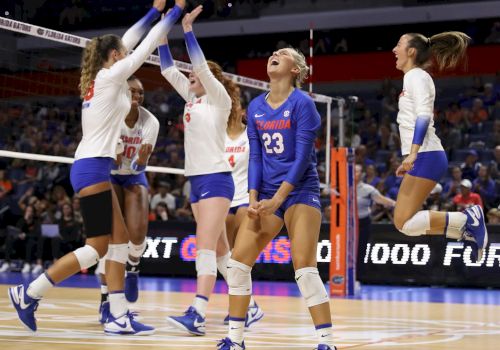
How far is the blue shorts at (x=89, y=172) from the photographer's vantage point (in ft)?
20.7

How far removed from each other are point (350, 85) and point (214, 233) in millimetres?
17253

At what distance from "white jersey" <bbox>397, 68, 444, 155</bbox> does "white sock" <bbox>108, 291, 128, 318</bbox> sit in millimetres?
2440

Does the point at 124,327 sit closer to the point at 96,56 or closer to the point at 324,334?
the point at 324,334

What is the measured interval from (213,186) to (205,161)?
222 mm

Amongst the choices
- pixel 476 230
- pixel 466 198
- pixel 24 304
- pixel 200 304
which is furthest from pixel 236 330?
pixel 466 198

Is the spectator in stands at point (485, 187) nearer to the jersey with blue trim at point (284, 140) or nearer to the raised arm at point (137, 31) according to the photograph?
the raised arm at point (137, 31)

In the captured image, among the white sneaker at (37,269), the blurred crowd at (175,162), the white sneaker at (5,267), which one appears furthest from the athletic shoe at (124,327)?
the white sneaker at (5,267)

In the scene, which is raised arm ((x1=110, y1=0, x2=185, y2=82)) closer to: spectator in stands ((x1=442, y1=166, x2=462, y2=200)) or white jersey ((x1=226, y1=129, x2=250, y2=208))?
white jersey ((x1=226, y1=129, x2=250, y2=208))

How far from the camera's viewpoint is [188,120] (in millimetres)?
7070

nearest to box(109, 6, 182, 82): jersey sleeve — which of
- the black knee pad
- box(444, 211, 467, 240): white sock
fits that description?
the black knee pad

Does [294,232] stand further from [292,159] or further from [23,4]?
[23,4]

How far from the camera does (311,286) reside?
526 cm

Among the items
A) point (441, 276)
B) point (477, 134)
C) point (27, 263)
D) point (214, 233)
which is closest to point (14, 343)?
point (214, 233)

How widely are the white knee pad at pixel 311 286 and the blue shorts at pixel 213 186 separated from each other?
175 cm
